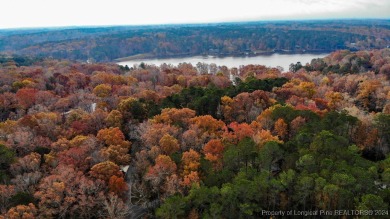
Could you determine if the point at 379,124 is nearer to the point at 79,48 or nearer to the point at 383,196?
the point at 383,196

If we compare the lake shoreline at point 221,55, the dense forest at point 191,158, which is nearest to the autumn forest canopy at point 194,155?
the dense forest at point 191,158

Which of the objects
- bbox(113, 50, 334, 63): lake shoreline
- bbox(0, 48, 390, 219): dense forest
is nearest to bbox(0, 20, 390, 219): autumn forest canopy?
bbox(0, 48, 390, 219): dense forest

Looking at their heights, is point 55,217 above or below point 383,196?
below

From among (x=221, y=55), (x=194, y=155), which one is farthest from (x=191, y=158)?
(x=221, y=55)

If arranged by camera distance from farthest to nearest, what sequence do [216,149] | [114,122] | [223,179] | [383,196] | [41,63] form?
[41,63] < [114,122] < [216,149] < [223,179] < [383,196]

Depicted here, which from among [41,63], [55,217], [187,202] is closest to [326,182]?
[187,202]

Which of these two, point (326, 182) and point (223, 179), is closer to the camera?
point (326, 182)

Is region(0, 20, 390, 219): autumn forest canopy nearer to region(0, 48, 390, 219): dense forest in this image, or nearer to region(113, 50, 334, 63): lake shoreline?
region(0, 48, 390, 219): dense forest

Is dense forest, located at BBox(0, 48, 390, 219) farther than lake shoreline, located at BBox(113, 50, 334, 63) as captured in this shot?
No

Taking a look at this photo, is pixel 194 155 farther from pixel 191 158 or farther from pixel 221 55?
pixel 221 55
